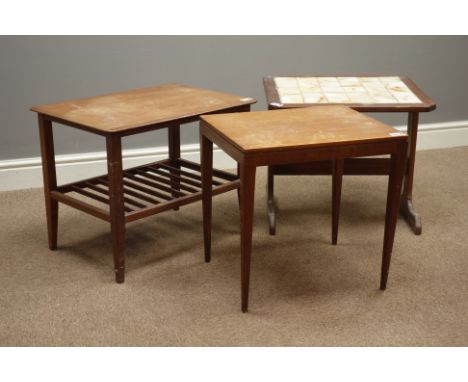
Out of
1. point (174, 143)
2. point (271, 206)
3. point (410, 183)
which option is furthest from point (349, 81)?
point (174, 143)

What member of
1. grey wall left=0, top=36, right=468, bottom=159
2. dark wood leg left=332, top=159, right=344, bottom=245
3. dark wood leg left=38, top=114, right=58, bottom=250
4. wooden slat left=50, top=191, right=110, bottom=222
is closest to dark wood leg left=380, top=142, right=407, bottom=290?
dark wood leg left=332, top=159, right=344, bottom=245

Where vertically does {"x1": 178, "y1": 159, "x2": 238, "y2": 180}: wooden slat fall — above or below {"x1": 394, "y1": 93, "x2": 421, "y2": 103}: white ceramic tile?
below

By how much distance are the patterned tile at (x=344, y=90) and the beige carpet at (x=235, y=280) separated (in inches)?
19.9

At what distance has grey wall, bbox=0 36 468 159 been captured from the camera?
281 centimetres

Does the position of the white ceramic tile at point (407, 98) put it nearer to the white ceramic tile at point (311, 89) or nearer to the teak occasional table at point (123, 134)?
the white ceramic tile at point (311, 89)

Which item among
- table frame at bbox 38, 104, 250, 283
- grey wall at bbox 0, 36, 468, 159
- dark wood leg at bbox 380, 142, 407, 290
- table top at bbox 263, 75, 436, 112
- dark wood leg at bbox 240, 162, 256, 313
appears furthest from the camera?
grey wall at bbox 0, 36, 468, 159

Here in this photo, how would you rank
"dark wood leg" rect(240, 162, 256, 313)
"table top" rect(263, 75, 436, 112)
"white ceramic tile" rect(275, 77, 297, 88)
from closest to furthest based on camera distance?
"dark wood leg" rect(240, 162, 256, 313) < "table top" rect(263, 75, 436, 112) < "white ceramic tile" rect(275, 77, 297, 88)

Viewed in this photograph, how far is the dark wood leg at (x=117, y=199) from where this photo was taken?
6.43 feet

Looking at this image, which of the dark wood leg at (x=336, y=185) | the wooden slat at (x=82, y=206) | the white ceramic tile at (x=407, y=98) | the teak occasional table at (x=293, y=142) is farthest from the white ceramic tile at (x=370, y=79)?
the wooden slat at (x=82, y=206)

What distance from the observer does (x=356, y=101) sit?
7.65 feet

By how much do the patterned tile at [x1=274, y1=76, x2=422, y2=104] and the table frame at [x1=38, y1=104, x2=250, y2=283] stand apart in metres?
0.24

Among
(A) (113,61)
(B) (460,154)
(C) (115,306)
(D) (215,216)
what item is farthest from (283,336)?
(B) (460,154)

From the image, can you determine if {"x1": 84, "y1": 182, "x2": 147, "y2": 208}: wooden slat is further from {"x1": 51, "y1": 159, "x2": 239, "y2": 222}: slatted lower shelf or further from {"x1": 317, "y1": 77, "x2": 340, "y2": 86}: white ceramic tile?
{"x1": 317, "y1": 77, "x2": 340, "y2": 86}: white ceramic tile

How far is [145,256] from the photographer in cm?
232
